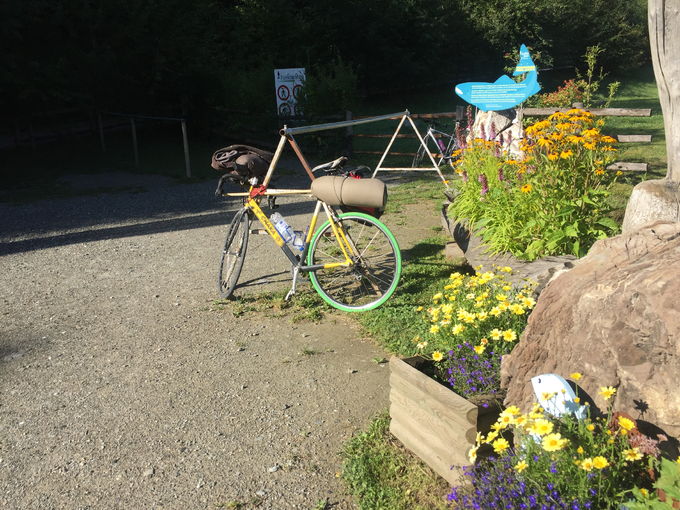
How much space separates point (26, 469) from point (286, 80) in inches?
499

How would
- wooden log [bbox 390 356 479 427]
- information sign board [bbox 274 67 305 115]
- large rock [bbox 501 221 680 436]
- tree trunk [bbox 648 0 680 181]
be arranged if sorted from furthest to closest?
information sign board [bbox 274 67 305 115]
tree trunk [bbox 648 0 680 181]
wooden log [bbox 390 356 479 427]
large rock [bbox 501 221 680 436]

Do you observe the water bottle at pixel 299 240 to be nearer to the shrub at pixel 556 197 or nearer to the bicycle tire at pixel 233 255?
the bicycle tire at pixel 233 255

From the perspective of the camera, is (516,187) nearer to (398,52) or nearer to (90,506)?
(90,506)

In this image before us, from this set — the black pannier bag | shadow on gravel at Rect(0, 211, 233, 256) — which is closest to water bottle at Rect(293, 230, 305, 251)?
the black pannier bag

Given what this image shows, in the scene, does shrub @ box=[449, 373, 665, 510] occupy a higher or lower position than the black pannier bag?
lower

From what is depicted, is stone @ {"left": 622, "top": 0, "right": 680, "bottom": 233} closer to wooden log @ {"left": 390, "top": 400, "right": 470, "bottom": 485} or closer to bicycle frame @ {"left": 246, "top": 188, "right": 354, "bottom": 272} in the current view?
wooden log @ {"left": 390, "top": 400, "right": 470, "bottom": 485}

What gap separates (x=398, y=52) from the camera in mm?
27234

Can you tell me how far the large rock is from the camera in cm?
199

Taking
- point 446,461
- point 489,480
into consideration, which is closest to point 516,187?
point 446,461

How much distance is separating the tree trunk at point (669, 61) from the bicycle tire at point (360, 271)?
1902 millimetres

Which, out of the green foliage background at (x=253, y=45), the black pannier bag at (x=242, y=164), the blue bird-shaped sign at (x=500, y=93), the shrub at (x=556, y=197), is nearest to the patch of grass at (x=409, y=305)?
the shrub at (x=556, y=197)

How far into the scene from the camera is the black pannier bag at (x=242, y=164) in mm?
4863

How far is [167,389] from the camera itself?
12.0ft

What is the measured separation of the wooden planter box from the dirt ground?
406 millimetres
